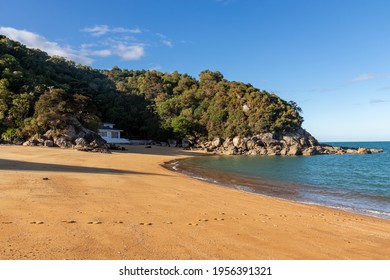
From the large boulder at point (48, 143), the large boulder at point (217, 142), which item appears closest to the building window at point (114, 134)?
the large boulder at point (217, 142)

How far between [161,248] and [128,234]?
108cm

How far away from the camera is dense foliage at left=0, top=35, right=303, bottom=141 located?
1695 inches

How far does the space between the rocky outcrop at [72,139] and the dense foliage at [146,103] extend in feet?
6.35

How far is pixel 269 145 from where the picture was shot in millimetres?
62312

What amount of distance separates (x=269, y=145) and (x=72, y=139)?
1619 inches

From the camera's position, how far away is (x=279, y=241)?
664 cm

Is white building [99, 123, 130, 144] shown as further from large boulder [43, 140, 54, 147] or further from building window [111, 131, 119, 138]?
large boulder [43, 140, 54, 147]

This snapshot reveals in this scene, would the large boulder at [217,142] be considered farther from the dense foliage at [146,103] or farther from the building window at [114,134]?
the building window at [114,134]

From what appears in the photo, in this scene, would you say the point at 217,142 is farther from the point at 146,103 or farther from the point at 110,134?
the point at 146,103

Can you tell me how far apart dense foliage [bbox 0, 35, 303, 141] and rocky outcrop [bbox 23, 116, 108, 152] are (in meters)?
1.94

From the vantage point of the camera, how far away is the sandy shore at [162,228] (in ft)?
17.7

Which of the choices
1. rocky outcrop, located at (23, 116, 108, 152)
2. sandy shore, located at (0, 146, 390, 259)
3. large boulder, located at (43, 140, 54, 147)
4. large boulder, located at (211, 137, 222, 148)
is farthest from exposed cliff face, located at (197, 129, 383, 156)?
sandy shore, located at (0, 146, 390, 259)
